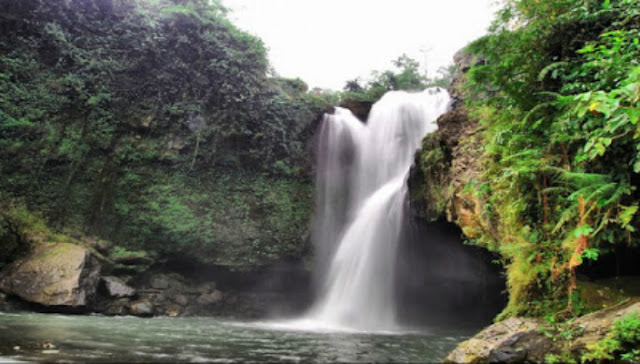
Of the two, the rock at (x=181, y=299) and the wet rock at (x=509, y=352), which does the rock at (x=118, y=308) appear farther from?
the wet rock at (x=509, y=352)

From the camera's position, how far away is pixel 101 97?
14.5 meters

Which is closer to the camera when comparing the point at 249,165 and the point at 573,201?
the point at 573,201

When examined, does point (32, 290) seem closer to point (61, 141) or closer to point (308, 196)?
point (61, 141)

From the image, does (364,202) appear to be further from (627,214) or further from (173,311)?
(627,214)

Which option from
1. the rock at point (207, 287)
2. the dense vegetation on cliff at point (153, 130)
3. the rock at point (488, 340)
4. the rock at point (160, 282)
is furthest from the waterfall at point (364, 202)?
the rock at point (488, 340)

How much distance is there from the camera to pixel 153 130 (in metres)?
15.2

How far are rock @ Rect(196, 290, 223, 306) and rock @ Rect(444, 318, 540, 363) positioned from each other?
10863 millimetres

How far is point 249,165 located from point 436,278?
8029mm

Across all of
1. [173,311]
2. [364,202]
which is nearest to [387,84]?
[364,202]

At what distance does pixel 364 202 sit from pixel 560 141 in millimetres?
11240

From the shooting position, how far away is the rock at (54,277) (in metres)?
10.4

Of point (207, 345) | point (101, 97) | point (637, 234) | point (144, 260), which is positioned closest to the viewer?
point (637, 234)

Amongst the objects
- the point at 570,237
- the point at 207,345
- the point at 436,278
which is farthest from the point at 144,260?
the point at 570,237

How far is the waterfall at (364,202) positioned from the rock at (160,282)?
506 cm
